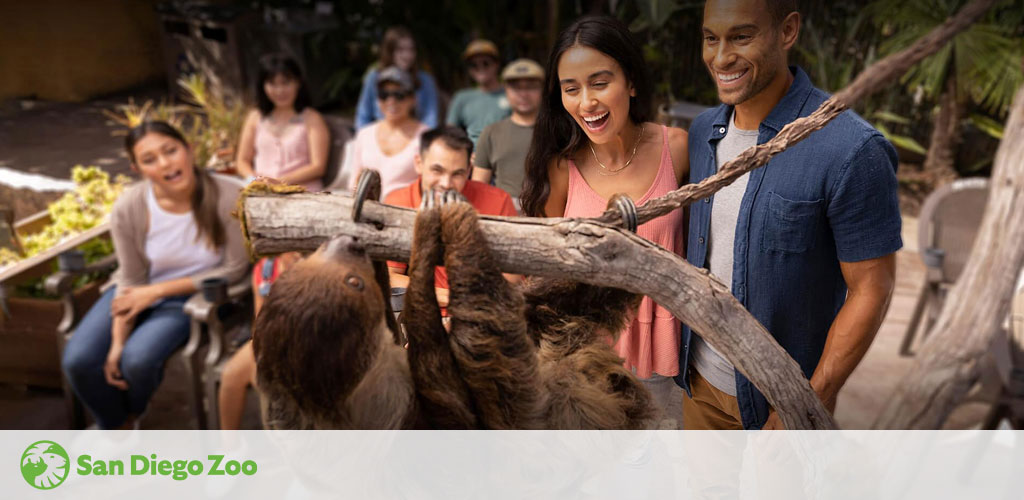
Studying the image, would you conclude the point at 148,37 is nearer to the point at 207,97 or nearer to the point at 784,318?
the point at 207,97

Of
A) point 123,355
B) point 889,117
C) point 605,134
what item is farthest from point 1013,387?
point 123,355

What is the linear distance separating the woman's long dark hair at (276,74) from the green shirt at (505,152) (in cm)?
164

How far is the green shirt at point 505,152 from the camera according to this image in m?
1.33

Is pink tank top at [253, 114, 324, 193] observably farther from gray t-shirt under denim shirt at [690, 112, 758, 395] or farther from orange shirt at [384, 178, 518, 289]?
gray t-shirt under denim shirt at [690, 112, 758, 395]

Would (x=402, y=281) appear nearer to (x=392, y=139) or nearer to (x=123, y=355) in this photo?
(x=392, y=139)

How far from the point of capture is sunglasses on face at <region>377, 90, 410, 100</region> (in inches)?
102

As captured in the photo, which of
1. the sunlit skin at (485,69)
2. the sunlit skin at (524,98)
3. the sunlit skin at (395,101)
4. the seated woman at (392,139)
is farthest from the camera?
the sunlit skin at (485,69)

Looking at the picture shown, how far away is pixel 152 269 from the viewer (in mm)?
2396

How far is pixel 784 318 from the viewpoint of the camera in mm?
999

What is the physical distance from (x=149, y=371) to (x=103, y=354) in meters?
0.19

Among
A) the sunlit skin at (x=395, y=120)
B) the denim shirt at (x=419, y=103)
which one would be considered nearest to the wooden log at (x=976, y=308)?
the sunlit skin at (x=395, y=120)

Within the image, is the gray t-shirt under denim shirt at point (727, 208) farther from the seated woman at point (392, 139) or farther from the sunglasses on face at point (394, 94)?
the sunglasses on face at point (394, 94)
